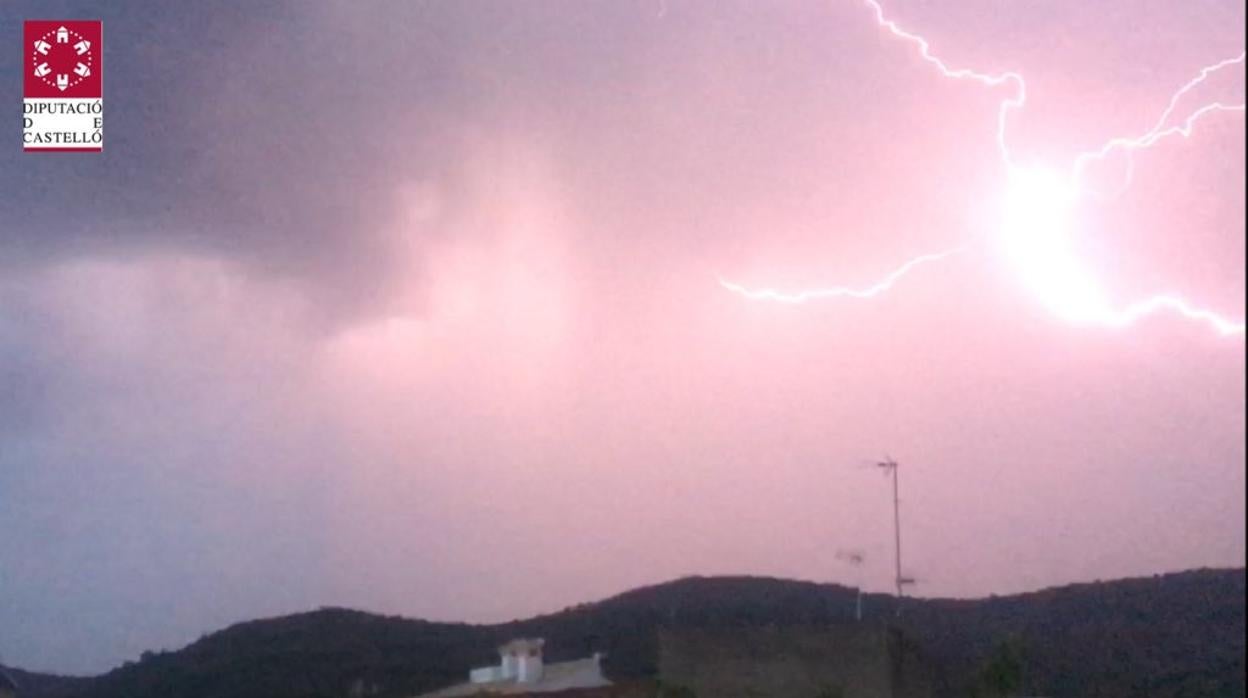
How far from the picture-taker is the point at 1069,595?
3753 centimetres

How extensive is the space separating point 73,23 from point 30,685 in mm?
16804

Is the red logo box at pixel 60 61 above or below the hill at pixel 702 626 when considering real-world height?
above

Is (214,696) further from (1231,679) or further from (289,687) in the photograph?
(1231,679)

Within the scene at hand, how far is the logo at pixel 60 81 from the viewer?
78.2 feet

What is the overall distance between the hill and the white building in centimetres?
91

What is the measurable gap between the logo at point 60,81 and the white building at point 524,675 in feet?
44.7

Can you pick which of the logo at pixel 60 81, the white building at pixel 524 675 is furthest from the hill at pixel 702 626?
the logo at pixel 60 81

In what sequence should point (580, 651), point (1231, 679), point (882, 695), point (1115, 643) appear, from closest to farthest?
point (1231, 679), point (882, 695), point (1115, 643), point (580, 651)

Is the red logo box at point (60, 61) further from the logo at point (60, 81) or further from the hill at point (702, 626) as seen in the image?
the hill at point (702, 626)

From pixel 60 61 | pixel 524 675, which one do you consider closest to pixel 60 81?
pixel 60 61

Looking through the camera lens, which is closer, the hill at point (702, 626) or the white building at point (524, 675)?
the white building at point (524, 675)

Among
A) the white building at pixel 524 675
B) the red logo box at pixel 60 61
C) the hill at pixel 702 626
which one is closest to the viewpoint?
the red logo box at pixel 60 61

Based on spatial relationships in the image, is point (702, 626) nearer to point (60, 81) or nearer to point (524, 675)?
point (524, 675)

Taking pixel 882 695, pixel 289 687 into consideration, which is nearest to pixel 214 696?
pixel 289 687
